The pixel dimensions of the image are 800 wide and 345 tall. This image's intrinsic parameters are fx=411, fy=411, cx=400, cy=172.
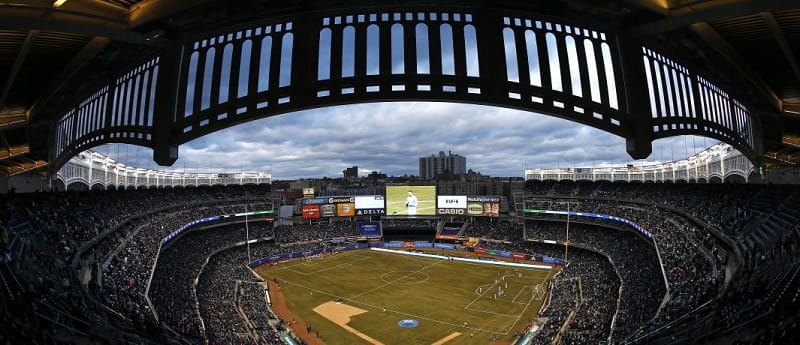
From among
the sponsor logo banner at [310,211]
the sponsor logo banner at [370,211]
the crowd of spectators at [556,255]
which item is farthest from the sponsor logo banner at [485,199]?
the sponsor logo banner at [310,211]

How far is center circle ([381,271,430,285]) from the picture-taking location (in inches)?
1971

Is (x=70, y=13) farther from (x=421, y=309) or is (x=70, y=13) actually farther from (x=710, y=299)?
(x=421, y=309)

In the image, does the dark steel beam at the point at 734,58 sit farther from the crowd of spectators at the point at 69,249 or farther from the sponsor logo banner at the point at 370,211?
the sponsor logo banner at the point at 370,211

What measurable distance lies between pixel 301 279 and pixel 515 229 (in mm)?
38015

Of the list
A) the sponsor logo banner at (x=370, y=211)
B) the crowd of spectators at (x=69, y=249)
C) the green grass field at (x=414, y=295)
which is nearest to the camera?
the crowd of spectators at (x=69, y=249)

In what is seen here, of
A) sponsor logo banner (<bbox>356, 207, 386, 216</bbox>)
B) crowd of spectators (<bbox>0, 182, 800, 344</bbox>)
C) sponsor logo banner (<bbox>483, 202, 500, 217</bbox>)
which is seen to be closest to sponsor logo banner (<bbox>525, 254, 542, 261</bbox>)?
crowd of spectators (<bbox>0, 182, 800, 344</bbox>)

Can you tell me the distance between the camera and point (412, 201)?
7806cm

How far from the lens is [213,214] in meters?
58.2

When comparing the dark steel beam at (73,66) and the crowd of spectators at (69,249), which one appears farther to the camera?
the crowd of spectators at (69,249)

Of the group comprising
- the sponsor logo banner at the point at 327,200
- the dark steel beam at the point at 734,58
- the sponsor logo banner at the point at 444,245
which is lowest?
the sponsor logo banner at the point at 444,245

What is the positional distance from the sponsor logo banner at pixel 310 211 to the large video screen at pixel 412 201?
13354mm

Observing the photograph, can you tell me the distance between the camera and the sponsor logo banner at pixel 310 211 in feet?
250

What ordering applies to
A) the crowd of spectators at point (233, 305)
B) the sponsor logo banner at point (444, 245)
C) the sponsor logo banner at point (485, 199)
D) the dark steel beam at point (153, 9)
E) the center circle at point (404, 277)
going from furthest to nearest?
the sponsor logo banner at point (485, 199) < the sponsor logo banner at point (444, 245) < the center circle at point (404, 277) < the crowd of spectators at point (233, 305) < the dark steel beam at point (153, 9)

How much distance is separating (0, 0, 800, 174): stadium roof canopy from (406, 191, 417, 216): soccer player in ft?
219
